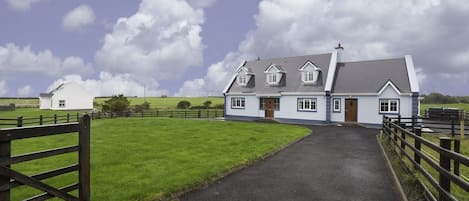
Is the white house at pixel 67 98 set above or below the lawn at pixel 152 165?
above

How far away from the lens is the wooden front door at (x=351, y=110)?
28.3 metres

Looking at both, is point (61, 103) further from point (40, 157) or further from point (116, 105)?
point (40, 157)

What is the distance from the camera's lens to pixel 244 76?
37.0 meters

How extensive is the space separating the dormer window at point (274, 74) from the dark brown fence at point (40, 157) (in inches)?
1181

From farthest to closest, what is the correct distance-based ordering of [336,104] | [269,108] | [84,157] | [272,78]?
1. [272,78]
2. [269,108]
3. [336,104]
4. [84,157]

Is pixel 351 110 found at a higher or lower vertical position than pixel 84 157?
higher

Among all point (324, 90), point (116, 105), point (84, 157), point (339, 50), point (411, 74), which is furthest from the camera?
point (116, 105)

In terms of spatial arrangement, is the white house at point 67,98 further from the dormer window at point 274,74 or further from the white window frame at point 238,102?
the dormer window at point 274,74

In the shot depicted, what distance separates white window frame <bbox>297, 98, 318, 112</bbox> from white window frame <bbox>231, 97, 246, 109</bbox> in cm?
736

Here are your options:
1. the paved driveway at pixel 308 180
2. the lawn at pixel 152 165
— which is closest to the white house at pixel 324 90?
the lawn at pixel 152 165

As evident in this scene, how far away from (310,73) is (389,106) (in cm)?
849

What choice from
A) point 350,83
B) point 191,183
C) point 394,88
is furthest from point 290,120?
point 191,183

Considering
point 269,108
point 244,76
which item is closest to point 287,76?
point 269,108

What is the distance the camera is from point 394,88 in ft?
85.9
